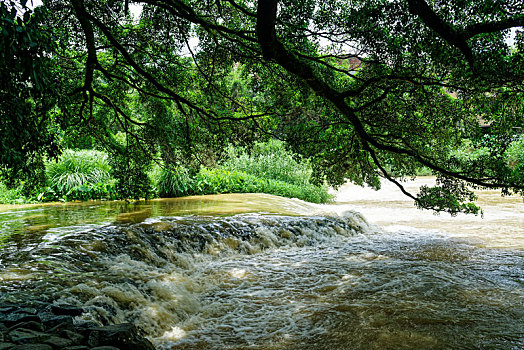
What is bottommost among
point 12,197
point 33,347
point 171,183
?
point 33,347

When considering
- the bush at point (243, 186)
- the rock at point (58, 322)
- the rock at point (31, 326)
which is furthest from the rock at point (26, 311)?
the bush at point (243, 186)

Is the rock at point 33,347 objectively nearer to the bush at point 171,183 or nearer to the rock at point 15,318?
the rock at point 15,318

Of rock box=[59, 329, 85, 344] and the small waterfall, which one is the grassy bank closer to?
the small waterfall

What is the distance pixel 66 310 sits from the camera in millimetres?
2932

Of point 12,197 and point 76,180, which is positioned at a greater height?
point 76,180

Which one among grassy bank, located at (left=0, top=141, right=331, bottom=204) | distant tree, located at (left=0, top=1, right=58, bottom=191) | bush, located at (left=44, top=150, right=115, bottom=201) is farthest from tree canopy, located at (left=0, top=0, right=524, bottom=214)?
bush, located at (left=44, top=150, right=115, bottom=201)

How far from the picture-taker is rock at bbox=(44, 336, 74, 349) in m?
2.16

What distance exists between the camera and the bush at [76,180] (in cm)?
935

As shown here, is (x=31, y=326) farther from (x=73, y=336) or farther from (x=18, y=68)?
(x=18, y=68)

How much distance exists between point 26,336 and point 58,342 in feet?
0.68

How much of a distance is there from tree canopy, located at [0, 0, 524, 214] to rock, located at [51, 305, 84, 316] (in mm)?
1281

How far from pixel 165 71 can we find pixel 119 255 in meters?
3.30

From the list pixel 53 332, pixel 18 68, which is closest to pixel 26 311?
pixel 53 332

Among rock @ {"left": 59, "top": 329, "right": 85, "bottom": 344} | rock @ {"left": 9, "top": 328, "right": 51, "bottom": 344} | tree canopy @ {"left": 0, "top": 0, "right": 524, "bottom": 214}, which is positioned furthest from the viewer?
tree canopy @ {"left": 0, "top": 0, "right": 524, "bottom": 214}
